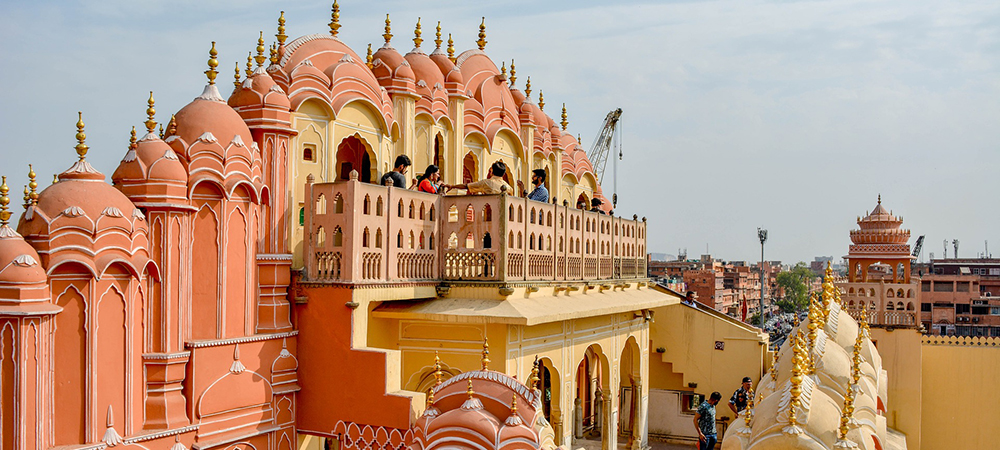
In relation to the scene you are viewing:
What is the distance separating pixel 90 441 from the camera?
31.8 ft

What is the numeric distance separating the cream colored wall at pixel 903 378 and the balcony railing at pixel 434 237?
8.62 metres

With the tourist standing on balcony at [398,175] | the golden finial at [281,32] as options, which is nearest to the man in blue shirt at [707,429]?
the tourist standing on balcony at [398,175]

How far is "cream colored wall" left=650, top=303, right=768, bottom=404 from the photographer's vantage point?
22141 mm

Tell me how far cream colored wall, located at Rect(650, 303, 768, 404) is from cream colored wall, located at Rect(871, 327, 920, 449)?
2921mm

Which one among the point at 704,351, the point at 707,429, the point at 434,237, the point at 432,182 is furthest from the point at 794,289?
the point at 434,237

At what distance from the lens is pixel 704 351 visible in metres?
22.5

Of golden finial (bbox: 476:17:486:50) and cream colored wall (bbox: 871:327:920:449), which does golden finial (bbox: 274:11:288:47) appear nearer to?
golden finial (bbox: 476:17:486:50)

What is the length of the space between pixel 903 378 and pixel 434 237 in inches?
499

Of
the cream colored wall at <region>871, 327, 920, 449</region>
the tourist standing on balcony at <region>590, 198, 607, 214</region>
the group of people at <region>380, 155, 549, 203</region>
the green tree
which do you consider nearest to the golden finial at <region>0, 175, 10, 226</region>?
the group of people at <region>380, 155, 549, 203</region>

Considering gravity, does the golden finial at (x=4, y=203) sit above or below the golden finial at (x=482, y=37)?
below

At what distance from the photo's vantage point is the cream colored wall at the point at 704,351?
22141 mm

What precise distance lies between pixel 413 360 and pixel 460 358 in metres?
0.78

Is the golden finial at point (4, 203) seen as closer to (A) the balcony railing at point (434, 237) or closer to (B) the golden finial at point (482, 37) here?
(A) the balcony railing at point (434, 237)

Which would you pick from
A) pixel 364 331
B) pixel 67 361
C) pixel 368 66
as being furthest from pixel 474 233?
pixel 67 361
